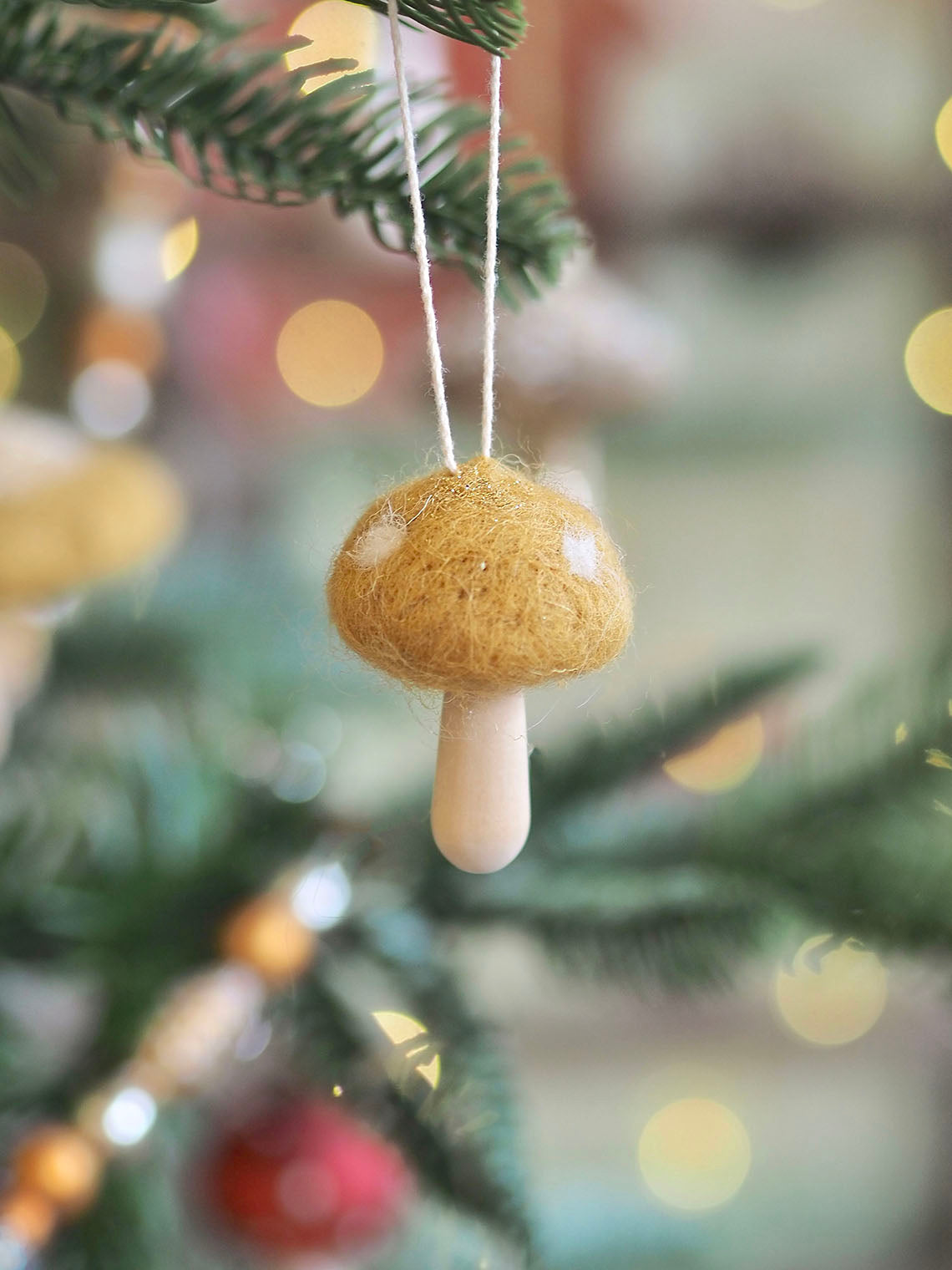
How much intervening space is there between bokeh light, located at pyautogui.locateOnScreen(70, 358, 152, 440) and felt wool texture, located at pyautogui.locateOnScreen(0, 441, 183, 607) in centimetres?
11

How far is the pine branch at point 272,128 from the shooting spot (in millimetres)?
215

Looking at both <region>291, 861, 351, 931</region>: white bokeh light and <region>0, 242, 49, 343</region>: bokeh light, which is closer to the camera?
<region>291, 861, 351, 931</region>: white bokeh light

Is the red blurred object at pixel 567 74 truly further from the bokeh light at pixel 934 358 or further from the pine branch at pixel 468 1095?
the pine branch at pixel 468 1095

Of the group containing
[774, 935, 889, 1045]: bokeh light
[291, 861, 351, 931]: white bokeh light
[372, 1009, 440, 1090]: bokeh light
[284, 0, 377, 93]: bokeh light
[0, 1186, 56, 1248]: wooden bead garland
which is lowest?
[774, 935, 889, 1045]: bokeh light

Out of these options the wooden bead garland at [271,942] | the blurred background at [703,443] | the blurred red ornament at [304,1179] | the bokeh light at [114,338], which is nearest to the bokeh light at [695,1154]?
the blurred background at [703,443]

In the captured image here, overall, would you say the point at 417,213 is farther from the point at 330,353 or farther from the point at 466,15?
the point at 330,353

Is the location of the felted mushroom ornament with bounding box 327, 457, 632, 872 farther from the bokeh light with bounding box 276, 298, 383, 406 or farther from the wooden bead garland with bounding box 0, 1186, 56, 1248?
the bokeh light with bounding box 276, 298, 383, 406

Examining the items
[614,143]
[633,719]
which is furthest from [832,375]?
[633,719]

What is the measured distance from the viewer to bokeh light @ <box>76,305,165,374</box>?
41cm

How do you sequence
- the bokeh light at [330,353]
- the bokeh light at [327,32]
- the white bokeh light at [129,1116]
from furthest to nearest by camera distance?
the bokeh light at [330,353] → the bokeh light at [327,32] → the white bokeh light at [129,1116]

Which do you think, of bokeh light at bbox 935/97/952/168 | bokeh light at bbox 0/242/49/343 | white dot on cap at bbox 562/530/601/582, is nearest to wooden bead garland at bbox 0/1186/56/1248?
white dot on cap at bbox 562/530/601/582

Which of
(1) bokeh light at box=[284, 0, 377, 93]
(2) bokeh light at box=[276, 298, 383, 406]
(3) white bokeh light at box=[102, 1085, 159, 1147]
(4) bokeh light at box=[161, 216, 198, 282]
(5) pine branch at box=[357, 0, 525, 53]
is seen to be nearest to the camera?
(5) pine branch at box=[357, 0, 525, 53]

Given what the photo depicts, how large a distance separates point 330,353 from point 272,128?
1.29 feet

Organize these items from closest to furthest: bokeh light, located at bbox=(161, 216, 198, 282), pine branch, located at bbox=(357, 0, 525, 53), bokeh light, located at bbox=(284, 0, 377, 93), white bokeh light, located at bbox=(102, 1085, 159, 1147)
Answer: pine branch, located at bbox=(357, 0, 525, 53)
white bokeh light, located at bbox=(102, 1085, 159, 1147)
bokeh light, located at bbox=(284, 0, 377, 93)
bokeh light, located at bbox=(161, 216, 198, 282)
